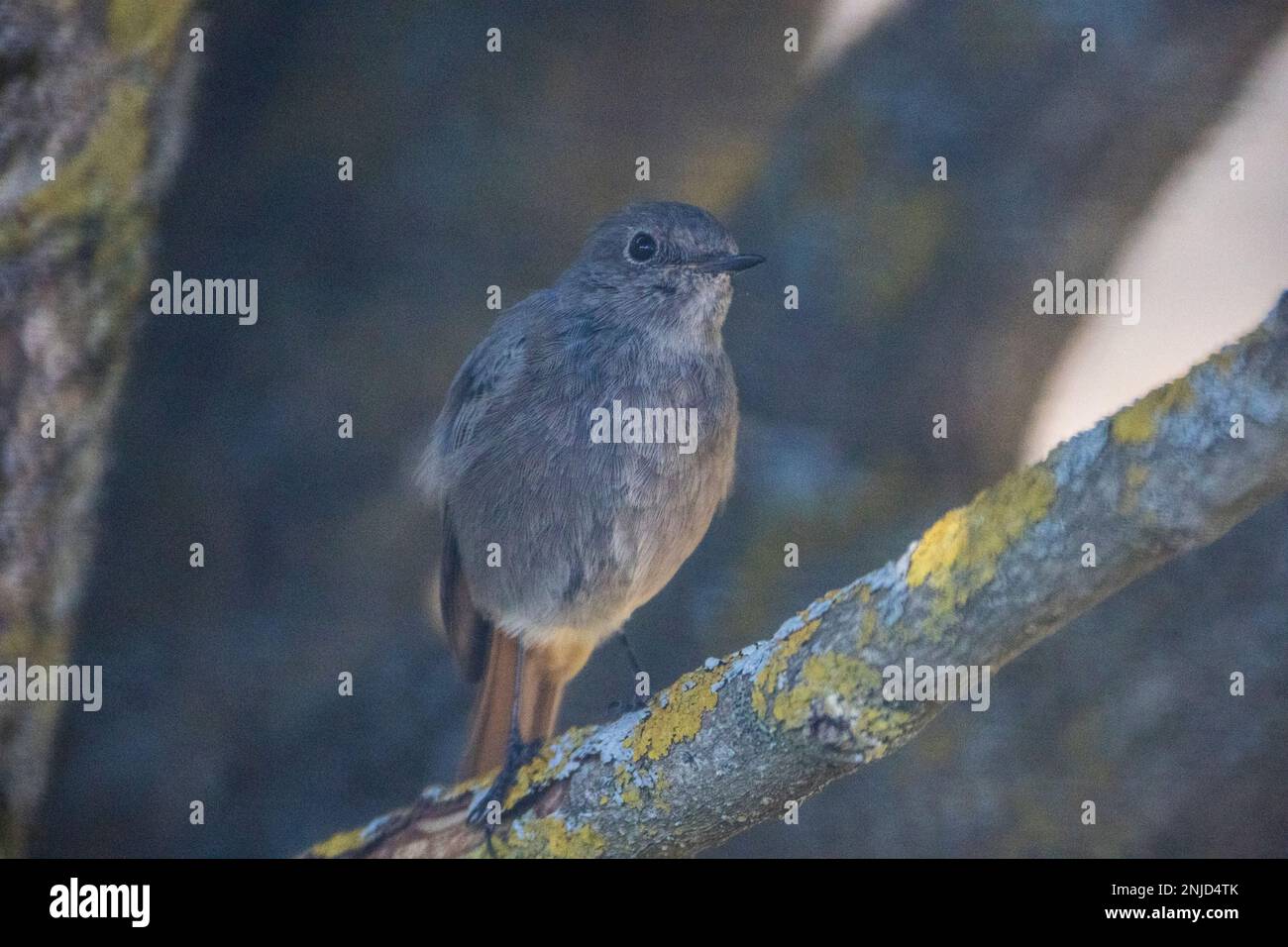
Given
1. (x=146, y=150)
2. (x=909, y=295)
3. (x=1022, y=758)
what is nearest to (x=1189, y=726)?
(x=1022, y=758)

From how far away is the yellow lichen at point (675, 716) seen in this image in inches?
85.4

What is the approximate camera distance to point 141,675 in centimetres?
302

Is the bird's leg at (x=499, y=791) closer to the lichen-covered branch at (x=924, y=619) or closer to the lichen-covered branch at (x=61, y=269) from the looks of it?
the lichen-covered branch at (x=924, y=619)

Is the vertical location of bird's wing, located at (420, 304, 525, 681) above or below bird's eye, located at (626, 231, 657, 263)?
below

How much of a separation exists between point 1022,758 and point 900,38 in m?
1.95

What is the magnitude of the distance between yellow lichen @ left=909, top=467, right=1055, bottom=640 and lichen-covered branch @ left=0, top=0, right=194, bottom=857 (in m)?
2.22

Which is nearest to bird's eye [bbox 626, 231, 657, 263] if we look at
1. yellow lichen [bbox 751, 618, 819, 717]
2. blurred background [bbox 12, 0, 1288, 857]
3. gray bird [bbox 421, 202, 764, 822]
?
gray bird [bbox 421, 202, 764, 822]

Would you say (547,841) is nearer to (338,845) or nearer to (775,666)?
(338,845)

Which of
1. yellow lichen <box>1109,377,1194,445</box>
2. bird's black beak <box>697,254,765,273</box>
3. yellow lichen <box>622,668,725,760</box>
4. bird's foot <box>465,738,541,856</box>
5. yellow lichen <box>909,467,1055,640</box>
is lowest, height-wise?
bird's foot <box>465,738,541,856</box>

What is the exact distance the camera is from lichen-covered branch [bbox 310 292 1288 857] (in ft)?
5.15

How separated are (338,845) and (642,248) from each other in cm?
163

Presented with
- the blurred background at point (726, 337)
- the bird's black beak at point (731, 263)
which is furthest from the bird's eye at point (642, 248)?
the blurred background at point (726, 337)

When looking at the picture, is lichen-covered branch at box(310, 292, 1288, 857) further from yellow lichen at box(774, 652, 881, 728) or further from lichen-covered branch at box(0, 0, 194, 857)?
lichen-covered branch at box(0, 0, 194, 857)

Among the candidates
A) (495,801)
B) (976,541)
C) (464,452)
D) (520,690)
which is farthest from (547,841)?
(976,541)
